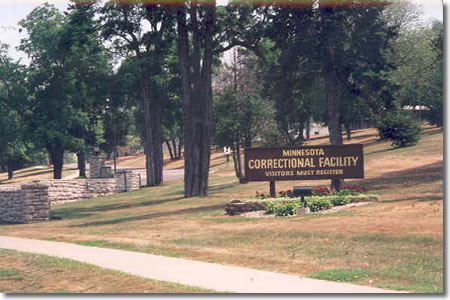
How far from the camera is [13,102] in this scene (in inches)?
2088

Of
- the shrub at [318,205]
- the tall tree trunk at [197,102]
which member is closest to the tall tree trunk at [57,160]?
the tall tree trunk at [197,102]

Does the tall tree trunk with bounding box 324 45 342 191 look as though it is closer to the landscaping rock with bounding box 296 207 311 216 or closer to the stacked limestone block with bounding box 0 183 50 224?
the landscaping rock with bounding box 296 207 311 216

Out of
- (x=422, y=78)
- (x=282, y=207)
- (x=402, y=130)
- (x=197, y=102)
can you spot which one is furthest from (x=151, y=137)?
(x=282, y=207)

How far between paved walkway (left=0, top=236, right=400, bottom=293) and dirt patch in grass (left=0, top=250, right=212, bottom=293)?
0.40 meters

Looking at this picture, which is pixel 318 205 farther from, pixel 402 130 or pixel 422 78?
pixel 402 130

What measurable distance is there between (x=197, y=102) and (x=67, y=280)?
21.1 m

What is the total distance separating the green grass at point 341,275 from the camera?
36.5 ft

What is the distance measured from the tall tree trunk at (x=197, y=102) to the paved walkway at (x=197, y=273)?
55.2 ft

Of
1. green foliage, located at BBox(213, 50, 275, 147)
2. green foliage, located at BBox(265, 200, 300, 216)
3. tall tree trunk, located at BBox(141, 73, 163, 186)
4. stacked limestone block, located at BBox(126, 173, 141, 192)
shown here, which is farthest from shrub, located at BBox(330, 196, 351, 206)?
tall tree trunk, located at BBox(141, 73, 163, 186)

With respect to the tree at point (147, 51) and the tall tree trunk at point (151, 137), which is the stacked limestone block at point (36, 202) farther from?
the tall tree trunk at point (151, 137)

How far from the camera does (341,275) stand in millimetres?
11312

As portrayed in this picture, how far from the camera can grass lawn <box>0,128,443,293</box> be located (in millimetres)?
12102

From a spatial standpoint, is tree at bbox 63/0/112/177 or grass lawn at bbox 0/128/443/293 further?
tree at bbox 63/0/112/177

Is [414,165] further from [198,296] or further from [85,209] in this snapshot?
[198,296]
